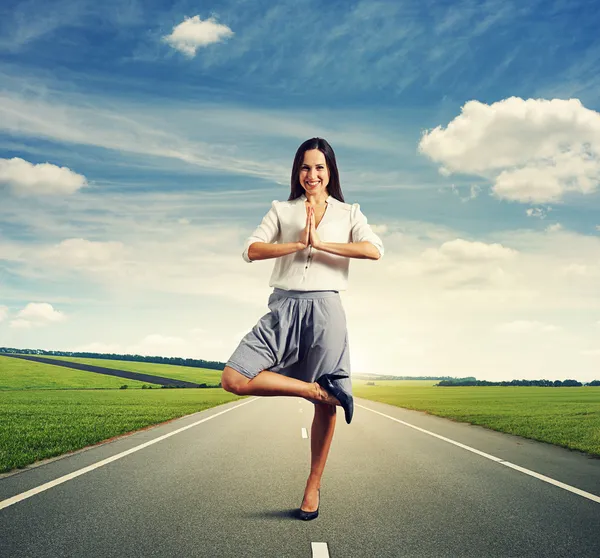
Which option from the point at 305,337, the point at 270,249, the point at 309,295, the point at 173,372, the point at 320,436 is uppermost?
the point at 270,249

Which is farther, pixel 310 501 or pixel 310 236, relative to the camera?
pixel 310 501

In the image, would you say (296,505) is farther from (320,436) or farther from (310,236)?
(310,236)

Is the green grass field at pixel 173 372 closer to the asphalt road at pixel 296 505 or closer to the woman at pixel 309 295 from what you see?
the asphalt road at pixel 296 505

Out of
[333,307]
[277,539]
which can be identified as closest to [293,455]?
[277,539]

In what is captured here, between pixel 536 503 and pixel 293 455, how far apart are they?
4.03m

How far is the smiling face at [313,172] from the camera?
14.7ft

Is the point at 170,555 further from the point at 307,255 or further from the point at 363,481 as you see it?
the point at 363,481

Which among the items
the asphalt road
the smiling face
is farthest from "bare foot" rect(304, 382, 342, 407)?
the smiling face

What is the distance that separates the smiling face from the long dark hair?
4 cm

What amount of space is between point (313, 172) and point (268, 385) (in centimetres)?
162

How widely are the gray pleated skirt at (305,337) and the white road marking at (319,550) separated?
3.49 ft

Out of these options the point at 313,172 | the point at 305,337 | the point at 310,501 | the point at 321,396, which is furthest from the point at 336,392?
the point at 313,172

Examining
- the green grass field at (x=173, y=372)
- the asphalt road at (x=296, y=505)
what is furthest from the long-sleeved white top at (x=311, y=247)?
the green grass field at (x=173, y=372)

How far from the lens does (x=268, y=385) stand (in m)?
3.90
